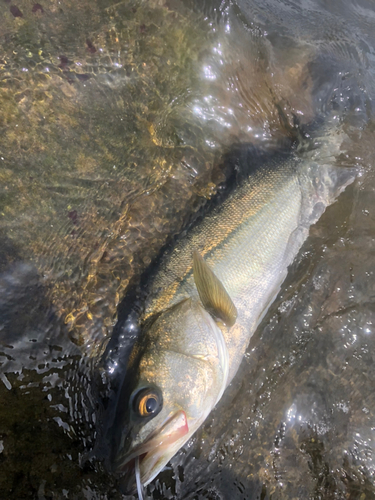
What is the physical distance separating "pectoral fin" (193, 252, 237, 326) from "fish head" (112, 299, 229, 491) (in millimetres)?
117

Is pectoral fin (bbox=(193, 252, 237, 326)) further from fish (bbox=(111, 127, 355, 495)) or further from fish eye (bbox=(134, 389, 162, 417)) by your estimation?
fish eye (bbox=(134, 389, 162, 417))

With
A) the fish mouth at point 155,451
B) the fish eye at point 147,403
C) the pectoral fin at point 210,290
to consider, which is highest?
the pectoral fin at point 210,290

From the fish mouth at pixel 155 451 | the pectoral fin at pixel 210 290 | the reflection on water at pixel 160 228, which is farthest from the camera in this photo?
the reflection on water at pixel 160 228

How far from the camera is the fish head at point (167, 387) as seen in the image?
2.29m

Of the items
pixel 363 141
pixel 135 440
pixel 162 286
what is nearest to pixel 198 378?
pixel 135 440

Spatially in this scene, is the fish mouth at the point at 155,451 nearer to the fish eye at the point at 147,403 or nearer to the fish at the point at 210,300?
the fish at the point at 210,300

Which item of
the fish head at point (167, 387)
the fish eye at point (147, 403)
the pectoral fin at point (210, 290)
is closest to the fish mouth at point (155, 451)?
the fish head at point (167, 387)

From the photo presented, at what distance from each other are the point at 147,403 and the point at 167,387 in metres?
0.18

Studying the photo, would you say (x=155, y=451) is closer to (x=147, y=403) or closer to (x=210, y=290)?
(x=147, y=403)

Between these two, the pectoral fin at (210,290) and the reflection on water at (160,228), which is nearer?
the pectoral fin at (210,290)

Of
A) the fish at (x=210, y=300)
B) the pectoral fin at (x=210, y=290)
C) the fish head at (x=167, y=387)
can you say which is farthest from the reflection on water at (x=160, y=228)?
the pectoral fin at (x=210, y=290)

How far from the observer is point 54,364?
9.36ft

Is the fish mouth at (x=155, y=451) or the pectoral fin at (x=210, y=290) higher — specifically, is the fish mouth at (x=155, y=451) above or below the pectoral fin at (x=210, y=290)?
below

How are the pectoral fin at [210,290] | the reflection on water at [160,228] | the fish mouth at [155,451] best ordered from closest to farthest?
the fish mouth at [155,451]
the pectoral fin at [210,290]
the reflection on water at [160,228]
